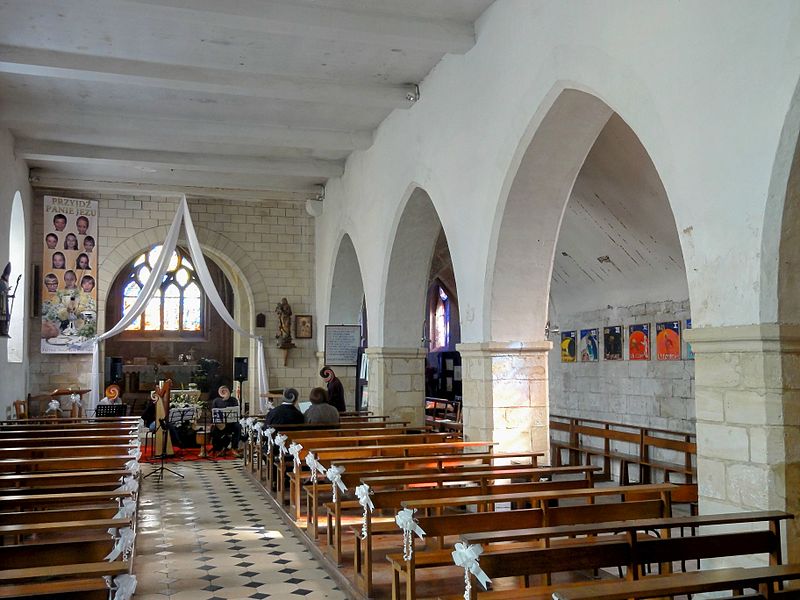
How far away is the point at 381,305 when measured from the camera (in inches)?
390

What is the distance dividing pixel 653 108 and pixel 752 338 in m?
1.50

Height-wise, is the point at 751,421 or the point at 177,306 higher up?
the point at 177,306

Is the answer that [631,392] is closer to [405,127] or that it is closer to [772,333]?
[405,127]

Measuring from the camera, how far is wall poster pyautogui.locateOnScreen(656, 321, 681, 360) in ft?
28.3

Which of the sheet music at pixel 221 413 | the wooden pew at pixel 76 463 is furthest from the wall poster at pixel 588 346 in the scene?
the wooden pew at pixel 76 463

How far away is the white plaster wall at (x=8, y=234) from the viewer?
9.66 metres

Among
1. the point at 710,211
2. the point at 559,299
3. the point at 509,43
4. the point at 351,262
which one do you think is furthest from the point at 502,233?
the point at 351,262

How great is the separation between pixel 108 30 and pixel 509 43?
3501mm

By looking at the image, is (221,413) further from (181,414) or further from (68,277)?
(68,277)

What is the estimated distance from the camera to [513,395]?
662 cm

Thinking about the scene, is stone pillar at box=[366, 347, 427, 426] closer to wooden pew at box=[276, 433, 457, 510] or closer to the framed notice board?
wooden pew at box=[276, 433, 457, 510]

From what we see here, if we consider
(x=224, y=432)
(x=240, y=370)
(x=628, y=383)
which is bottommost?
(x=224, y=432)

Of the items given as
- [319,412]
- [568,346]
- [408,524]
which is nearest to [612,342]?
[568,346]

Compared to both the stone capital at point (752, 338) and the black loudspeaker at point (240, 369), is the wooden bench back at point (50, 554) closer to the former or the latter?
the stone capital at point (752, 338)
